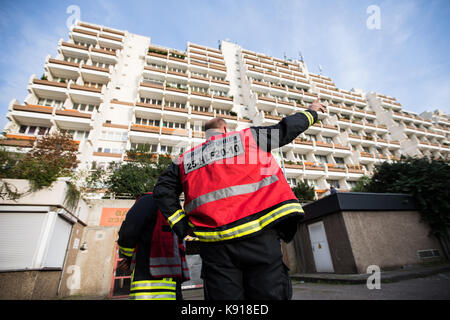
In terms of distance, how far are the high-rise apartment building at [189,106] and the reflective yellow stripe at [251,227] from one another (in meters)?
20.7

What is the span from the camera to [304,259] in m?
11.2

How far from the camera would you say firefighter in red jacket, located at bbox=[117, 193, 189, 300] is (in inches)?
88.4

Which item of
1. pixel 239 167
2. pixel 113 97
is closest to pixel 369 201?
pixel 239 167

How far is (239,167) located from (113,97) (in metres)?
29.5

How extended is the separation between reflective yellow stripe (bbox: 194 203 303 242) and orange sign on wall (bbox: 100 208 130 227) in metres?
11.1

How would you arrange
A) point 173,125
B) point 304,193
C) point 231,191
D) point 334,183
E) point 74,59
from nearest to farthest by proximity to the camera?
1. point 231,191
2. point 304,193
3. point 173,125
4. point 334,183
5. point 74,59

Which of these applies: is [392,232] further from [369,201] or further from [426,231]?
[426,231]

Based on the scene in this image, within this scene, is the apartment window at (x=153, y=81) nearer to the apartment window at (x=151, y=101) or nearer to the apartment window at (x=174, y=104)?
the apartment window at (x=151, y=101)

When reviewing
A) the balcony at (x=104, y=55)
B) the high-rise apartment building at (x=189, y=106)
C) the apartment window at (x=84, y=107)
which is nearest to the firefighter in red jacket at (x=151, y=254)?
→ the high-rise apartment building at (x=189, y=106)

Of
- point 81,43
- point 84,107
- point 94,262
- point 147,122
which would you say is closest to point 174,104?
point 147,122

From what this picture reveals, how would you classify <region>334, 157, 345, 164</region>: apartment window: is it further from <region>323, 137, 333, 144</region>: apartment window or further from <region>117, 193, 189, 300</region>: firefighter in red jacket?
<region>117, 193, 189, 300</region>: firefighter in red jacket

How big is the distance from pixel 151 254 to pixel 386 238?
32.1ft

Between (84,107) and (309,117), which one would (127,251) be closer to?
(309,117)

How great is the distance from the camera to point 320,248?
9820 mm
